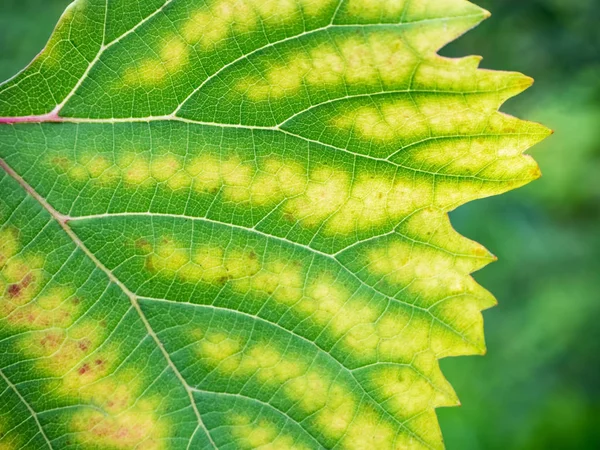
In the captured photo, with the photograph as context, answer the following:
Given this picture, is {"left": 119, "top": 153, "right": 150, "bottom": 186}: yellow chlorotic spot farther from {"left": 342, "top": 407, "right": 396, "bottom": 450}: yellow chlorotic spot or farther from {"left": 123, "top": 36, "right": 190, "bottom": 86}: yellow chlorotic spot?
{"left": 342, "top": 407, "right": 396, "bottom": 450}: yellow chlorotic spot

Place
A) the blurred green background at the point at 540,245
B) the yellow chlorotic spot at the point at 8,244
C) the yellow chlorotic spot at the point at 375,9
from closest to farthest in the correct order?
the yellow chlorotic spot at the point at 375,9
the yellow chlorotic spot at the point at 8,244
the blurred green background at the point at 540,245

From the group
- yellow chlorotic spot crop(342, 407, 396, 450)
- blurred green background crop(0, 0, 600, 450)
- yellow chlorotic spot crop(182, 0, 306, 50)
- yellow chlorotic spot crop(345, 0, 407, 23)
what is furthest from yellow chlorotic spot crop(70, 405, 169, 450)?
blurred green background crop(0, 0, 600, 450)

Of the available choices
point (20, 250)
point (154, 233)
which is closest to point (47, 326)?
point (20, 250)

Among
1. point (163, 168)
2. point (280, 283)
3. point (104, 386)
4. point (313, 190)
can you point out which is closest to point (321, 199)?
point (313, 190)

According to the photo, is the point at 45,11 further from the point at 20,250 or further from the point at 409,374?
the point at 409,374

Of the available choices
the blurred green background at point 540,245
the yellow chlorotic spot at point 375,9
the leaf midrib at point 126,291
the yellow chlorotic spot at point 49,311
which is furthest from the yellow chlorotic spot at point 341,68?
the blurred green background at point 540,245

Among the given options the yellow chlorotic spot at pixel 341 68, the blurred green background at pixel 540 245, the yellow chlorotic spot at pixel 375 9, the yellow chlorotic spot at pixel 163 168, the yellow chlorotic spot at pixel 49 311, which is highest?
the yellow chlorotic spot at pixel 375 9

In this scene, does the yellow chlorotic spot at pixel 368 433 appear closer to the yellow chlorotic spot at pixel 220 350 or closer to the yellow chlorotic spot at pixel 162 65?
the yellow chlorotic spot at pixel 220 350
